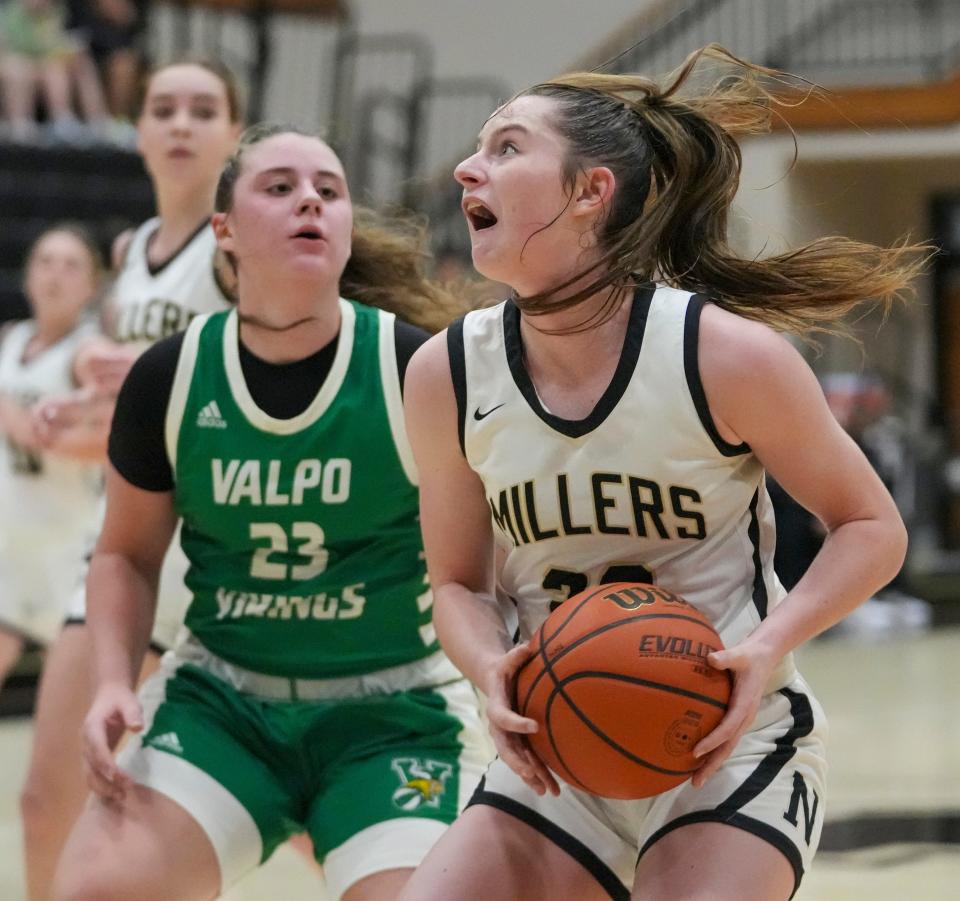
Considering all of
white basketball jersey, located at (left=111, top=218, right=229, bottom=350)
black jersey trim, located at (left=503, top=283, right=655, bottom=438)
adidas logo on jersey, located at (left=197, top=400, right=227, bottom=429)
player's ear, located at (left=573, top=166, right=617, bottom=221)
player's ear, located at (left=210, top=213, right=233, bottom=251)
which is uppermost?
player's ear, located at (left=573, top=166, right=617, bottom=221)

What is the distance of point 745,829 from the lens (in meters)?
2.34

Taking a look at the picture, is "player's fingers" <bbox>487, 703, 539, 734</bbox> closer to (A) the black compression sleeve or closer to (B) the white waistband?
(B) the white waistband

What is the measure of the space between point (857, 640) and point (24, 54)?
7839mm

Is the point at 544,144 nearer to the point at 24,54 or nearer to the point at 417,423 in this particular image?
the point at 417,423

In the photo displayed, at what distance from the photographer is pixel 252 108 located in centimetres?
1399

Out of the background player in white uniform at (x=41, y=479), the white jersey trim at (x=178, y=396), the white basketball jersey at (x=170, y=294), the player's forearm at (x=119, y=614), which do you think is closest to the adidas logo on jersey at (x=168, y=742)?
the player's forearm at (x=119, y=614)

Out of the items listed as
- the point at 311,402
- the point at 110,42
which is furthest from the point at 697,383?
the point at 110,42

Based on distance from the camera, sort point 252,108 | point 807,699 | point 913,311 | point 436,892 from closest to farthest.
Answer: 1. point 436,892
2. point 807,699
3. point 252,108
4. point 913,311

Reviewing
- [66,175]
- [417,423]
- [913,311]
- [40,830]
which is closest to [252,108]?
[66,175]

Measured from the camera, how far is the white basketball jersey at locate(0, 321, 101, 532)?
19.1 feet

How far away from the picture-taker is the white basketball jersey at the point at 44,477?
582 cm

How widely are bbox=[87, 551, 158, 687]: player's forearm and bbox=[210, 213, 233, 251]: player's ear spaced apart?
670mm

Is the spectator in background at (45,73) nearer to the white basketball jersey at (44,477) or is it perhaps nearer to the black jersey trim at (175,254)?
the white basketball jersey at (44,477)

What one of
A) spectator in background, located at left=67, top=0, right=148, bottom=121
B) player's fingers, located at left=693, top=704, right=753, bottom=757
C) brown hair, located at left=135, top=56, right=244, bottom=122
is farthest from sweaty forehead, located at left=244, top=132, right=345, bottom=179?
spectator in background, located at left=67, top=0, right=148, bottom=121
